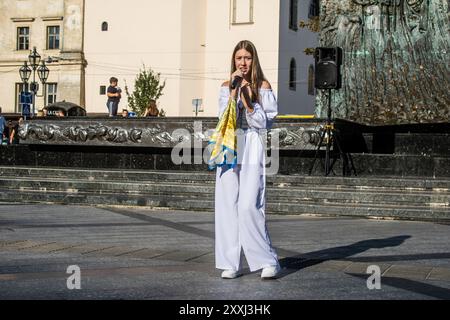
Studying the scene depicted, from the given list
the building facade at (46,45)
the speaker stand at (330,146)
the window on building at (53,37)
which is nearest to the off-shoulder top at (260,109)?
the speaker stand at (330,146)

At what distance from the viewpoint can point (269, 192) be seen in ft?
39.7

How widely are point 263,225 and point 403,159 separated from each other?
30.5ft

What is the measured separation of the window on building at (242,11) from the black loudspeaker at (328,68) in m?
36.3

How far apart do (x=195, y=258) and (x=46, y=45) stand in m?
49.9

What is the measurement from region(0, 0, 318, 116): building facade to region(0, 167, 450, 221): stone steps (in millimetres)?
36230

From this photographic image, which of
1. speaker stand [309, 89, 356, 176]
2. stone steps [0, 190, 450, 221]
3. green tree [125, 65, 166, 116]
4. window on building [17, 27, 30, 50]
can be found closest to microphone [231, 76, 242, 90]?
stone steps [0, 190, 450, 221]

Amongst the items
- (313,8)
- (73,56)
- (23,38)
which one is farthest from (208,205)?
(313,8)

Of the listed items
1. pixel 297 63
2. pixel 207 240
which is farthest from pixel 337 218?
pixel 297 63

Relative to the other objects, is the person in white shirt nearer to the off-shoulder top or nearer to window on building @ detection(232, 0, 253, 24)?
the off-shoulder top

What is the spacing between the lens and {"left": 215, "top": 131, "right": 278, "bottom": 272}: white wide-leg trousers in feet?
17.9

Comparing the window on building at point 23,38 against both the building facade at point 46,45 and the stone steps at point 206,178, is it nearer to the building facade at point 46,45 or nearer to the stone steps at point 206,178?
the building facade at point 46,45

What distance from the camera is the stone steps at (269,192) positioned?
36.2 ft

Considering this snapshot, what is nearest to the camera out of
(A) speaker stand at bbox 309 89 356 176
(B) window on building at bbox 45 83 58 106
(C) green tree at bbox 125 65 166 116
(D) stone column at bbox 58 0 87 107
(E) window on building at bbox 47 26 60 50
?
(A) speaker stand at bbox 309 89 356 176

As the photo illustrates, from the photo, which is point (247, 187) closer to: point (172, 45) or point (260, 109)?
point (260, 109)
